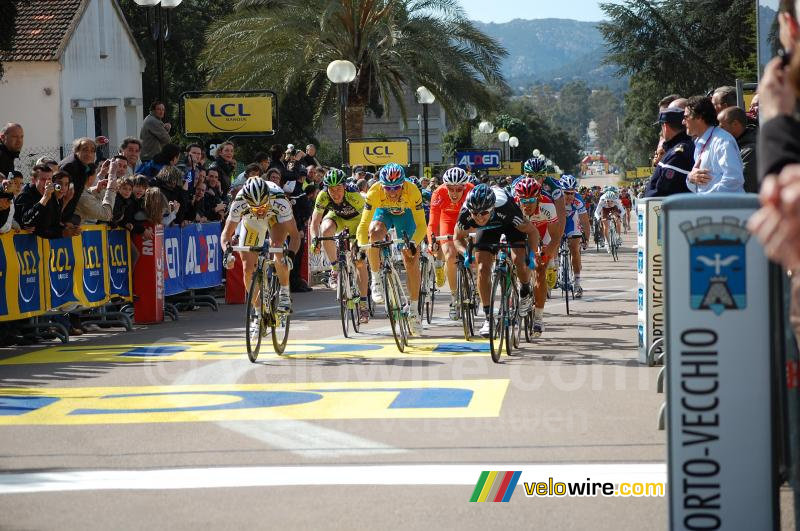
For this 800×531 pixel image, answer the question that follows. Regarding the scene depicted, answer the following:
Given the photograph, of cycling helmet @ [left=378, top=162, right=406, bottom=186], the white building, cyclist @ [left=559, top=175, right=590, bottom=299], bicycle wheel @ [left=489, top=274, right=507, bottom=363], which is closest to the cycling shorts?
cycling helmet @ [left=378, top=162, right=406, bottom=186]

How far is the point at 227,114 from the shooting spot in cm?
2641

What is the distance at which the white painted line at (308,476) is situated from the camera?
6977 mm

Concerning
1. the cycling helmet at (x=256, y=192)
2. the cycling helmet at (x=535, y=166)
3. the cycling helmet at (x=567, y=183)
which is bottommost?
the cycling helmet at (x=256, y=192)

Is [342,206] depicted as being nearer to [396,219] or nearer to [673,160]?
[396,219]

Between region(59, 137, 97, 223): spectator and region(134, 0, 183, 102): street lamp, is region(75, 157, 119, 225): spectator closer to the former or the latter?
region(59, 137, 97, 223): spectator

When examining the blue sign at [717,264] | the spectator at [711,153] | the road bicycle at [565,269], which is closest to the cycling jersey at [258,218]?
the spectator at [711,153]

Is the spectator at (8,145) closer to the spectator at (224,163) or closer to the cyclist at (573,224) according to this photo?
the spectator at (224,163)

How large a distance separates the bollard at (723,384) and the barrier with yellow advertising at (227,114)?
21.8 meters

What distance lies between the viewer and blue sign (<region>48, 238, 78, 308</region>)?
1451 cm

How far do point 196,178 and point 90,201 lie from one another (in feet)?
12.9

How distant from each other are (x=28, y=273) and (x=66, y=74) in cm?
2611

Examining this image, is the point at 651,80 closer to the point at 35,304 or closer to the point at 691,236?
the point at 35,304

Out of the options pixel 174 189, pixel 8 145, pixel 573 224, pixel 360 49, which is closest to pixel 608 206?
pixel 360 49

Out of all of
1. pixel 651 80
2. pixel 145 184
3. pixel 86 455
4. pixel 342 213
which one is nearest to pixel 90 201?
pixel 145 184
